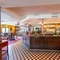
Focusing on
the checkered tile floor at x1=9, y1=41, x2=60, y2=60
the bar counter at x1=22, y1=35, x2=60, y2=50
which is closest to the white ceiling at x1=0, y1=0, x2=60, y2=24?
the bar counter at x1=22, y1=35, x2=60, y2=50

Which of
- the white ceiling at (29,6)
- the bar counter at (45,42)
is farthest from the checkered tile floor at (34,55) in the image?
the white ceiling at (29,6)

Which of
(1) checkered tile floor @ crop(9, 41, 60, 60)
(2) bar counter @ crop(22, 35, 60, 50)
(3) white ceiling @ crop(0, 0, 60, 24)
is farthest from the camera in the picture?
(2) bar counter @ crop(22, 35, 60, 50)

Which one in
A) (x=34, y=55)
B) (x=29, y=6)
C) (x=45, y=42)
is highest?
(x=29, y=6)

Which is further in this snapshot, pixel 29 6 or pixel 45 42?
pixel 45 42

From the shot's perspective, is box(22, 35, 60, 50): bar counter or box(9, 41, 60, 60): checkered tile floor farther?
box(22, 35, 60, 50): bar counter

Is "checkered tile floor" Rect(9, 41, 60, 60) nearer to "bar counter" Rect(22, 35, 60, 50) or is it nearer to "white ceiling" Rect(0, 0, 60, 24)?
"bar counter" Rect(22, 35, 60, 50)

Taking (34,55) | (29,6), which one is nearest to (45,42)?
(34,55)

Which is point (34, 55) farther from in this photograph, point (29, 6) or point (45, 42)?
point (29, 6)

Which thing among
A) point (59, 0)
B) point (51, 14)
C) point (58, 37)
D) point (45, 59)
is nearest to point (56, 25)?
point (51, 14)

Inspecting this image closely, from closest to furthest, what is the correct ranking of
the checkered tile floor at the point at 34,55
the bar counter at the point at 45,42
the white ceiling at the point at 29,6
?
1. the white ceiling at the point at 29,6
2. the checkered tile floor at the point at 34,55
3. the bar counter at the point at 45,42

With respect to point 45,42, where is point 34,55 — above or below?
below

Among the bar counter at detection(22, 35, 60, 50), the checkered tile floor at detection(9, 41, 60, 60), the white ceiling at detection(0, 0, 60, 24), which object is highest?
the white ceiling at detection(0, 0, 60, 24)

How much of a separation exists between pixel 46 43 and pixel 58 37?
986 millimetres

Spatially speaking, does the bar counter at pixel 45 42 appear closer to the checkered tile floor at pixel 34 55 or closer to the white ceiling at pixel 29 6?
the checkered tile floor at pixel 34 55
